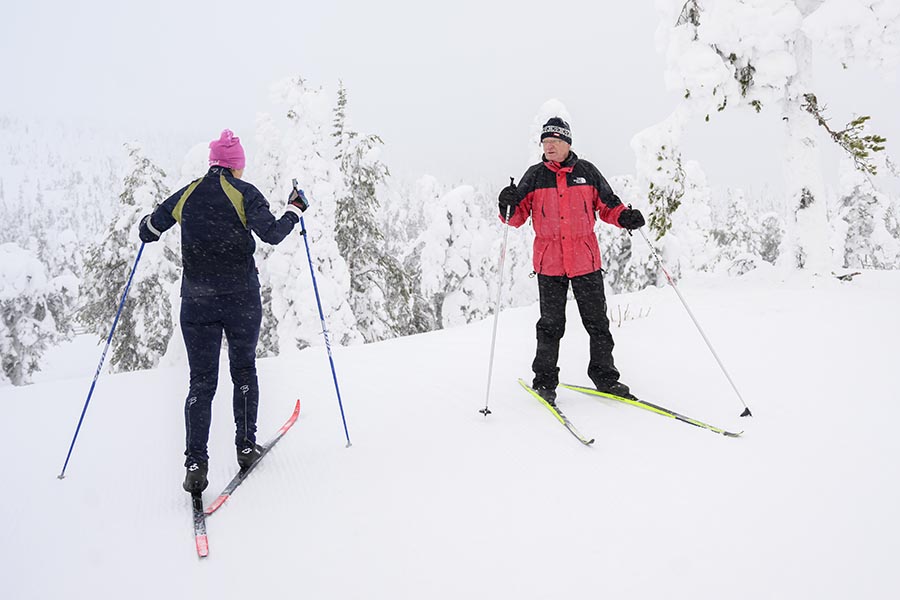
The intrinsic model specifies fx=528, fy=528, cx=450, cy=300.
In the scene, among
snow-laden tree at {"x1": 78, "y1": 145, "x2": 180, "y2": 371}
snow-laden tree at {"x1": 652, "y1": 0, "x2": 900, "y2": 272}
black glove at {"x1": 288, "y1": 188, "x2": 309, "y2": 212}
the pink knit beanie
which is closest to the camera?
the pink knit beanie

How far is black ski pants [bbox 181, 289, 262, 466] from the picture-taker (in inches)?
138

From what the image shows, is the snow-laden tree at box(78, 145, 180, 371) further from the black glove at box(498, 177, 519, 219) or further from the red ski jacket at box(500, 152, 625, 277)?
the red ski jacket at box(500, 152, 625, 277)

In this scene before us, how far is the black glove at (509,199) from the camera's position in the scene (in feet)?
14.9

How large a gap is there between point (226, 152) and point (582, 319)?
10.4ft

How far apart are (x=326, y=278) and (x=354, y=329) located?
1.99 meters

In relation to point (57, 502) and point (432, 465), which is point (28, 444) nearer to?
point (57, 502)

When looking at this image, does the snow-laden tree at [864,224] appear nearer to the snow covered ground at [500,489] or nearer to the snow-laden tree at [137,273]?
the snow covered ground at [500,489]

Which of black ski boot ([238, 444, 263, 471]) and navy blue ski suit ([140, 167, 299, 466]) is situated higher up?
navy blue ski suit ([140, 167, 299, 466])

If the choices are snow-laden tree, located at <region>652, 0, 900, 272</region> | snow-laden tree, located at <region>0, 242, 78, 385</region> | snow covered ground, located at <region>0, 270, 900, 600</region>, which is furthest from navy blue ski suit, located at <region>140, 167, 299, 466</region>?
snow-laden tree, located at <region>0, 242, 78, 385</region>

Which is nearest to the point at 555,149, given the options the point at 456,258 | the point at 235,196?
the point at 235,196

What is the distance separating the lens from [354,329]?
18.0 metres

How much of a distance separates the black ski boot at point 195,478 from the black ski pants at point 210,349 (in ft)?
0.14

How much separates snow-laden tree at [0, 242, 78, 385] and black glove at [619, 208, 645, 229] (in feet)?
74.5

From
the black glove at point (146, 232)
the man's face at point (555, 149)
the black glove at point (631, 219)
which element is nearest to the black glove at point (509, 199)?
the man's face at point (555, 149)
